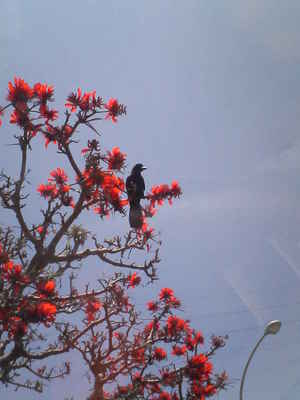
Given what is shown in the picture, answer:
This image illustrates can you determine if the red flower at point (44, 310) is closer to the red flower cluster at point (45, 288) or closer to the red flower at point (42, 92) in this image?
the red flower cluster at point (45, 288)

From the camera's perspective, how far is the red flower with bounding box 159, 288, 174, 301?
265 inches

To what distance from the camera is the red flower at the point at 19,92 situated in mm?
3986

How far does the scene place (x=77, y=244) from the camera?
4.64 meters

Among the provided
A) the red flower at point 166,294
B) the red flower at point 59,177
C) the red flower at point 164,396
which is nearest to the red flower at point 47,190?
the red flower at point 59,177

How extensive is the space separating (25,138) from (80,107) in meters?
0.73

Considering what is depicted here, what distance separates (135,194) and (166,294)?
2.87m

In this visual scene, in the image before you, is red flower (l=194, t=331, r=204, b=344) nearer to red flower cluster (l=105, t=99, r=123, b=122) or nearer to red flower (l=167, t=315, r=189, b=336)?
red flower (l=167, t=315, r=189, b=336)

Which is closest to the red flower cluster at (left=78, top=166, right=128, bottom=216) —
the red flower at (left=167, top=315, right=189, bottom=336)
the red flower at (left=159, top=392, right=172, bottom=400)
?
the red flower at (left=167, top=315, right=189, bottom=336)

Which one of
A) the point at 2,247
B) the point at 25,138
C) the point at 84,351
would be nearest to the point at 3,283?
the point at 2,247

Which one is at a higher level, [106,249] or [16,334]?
[106,249]

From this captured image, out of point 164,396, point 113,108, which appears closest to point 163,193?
point 113,108

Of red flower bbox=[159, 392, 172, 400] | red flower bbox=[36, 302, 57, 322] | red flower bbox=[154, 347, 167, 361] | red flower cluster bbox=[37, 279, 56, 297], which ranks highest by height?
red flower bbox=[154, 347, 167, 361]

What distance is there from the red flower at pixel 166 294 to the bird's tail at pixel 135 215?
8.59 ft

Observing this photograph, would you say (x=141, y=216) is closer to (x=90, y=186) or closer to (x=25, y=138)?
(x=90, y=186)
